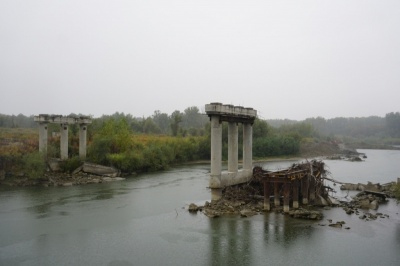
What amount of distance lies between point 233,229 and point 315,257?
5297 mm

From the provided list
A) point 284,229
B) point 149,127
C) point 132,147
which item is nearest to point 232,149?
point 284,229

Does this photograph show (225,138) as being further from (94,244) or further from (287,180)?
(94,244)

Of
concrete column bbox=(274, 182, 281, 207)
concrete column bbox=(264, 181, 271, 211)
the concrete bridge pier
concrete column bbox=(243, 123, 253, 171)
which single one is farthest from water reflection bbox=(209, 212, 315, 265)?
concrete column bbox=(243, 123, 253, 171)

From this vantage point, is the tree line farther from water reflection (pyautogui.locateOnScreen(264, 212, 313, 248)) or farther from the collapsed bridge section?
water reflection (pyautogui.locateOnScreen(264, 212, 313, 248))

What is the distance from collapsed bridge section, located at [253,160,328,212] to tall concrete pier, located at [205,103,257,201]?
1.48m

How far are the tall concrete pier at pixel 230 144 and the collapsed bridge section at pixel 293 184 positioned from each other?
4.87 ft

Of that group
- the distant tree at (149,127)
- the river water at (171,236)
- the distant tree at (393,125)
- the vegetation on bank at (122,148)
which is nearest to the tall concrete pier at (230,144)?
the river water at (171,236)

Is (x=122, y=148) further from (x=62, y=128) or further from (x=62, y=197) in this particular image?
(x=62, y=197)

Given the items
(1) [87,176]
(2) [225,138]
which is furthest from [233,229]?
(2) [225,138]

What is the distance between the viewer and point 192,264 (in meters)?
15.7

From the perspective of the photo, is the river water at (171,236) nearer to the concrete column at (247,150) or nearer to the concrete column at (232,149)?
the concrete column at (232,149)

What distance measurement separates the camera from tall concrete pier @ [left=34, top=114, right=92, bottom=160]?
133 feet

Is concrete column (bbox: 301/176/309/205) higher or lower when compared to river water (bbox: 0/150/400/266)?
higher

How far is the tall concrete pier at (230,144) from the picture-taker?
25.4m
